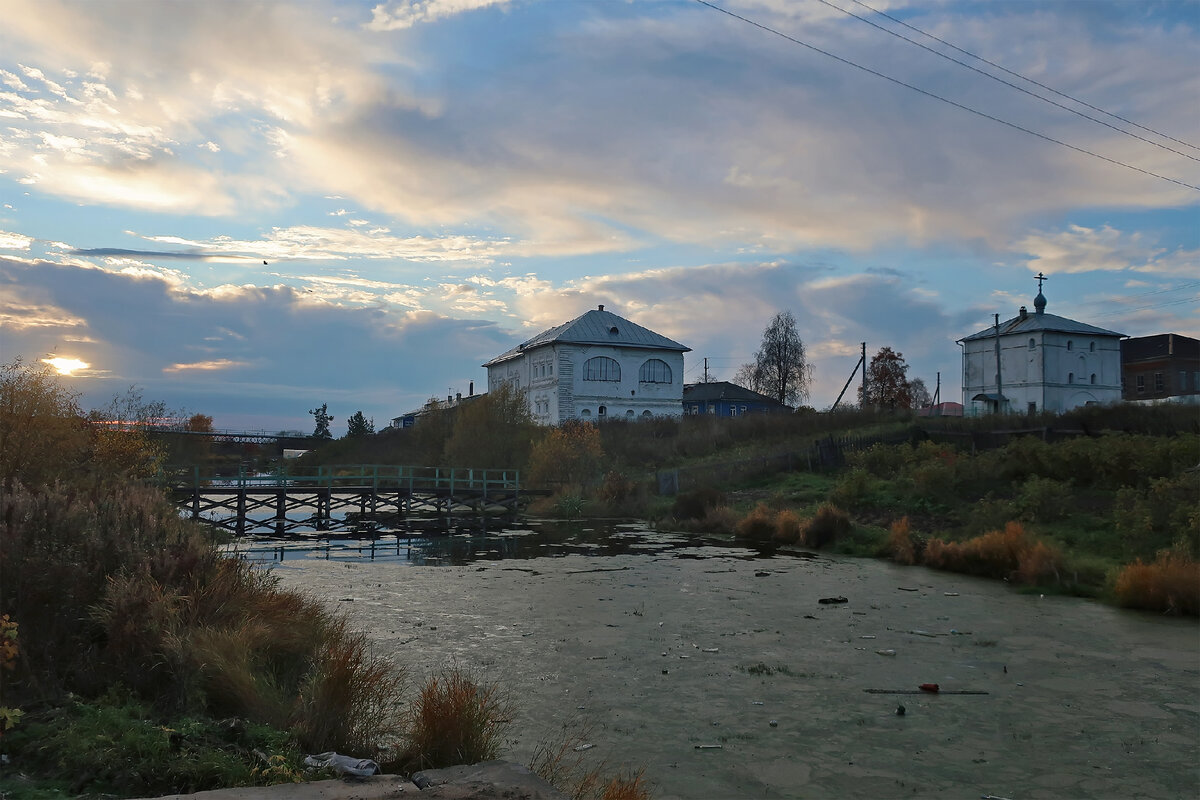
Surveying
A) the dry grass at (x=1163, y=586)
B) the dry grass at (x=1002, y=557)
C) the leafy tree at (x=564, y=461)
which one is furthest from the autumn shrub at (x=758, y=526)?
the leafy tree at (x=564, y=461)

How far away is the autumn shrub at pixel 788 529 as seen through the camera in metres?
26.1

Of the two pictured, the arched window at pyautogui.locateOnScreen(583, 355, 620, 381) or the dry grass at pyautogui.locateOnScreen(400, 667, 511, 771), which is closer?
the dry grass at pyautogui.locateOnScreen(400, 667, 511, 771)

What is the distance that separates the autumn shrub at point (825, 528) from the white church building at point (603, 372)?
1348 inches

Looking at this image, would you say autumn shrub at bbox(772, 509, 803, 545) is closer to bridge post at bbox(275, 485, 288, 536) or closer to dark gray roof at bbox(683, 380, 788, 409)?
bridge post at bbox(275, 485, 288, 536)

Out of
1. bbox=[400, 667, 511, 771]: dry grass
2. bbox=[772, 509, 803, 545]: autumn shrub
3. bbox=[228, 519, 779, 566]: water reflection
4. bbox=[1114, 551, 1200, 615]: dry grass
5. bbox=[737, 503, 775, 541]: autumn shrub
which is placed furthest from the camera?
bbox=[737, 503, 775, 541]: autumn shrub

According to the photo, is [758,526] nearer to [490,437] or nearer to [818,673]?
[818,673]

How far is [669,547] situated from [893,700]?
16.2 m

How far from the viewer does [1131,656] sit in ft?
38.1

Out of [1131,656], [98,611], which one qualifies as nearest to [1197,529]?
[1131,656]

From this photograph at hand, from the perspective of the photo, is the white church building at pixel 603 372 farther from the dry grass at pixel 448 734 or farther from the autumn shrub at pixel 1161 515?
the dry grass at pixel 448 734

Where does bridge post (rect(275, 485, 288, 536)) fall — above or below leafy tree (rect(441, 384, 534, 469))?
below

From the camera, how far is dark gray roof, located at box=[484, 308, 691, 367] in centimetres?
6081

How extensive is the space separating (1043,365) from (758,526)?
3990 cm

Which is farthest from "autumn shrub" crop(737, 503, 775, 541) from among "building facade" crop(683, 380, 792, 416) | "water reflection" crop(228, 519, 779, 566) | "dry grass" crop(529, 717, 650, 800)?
"building facade" crop(683, 380, 792, 416)
